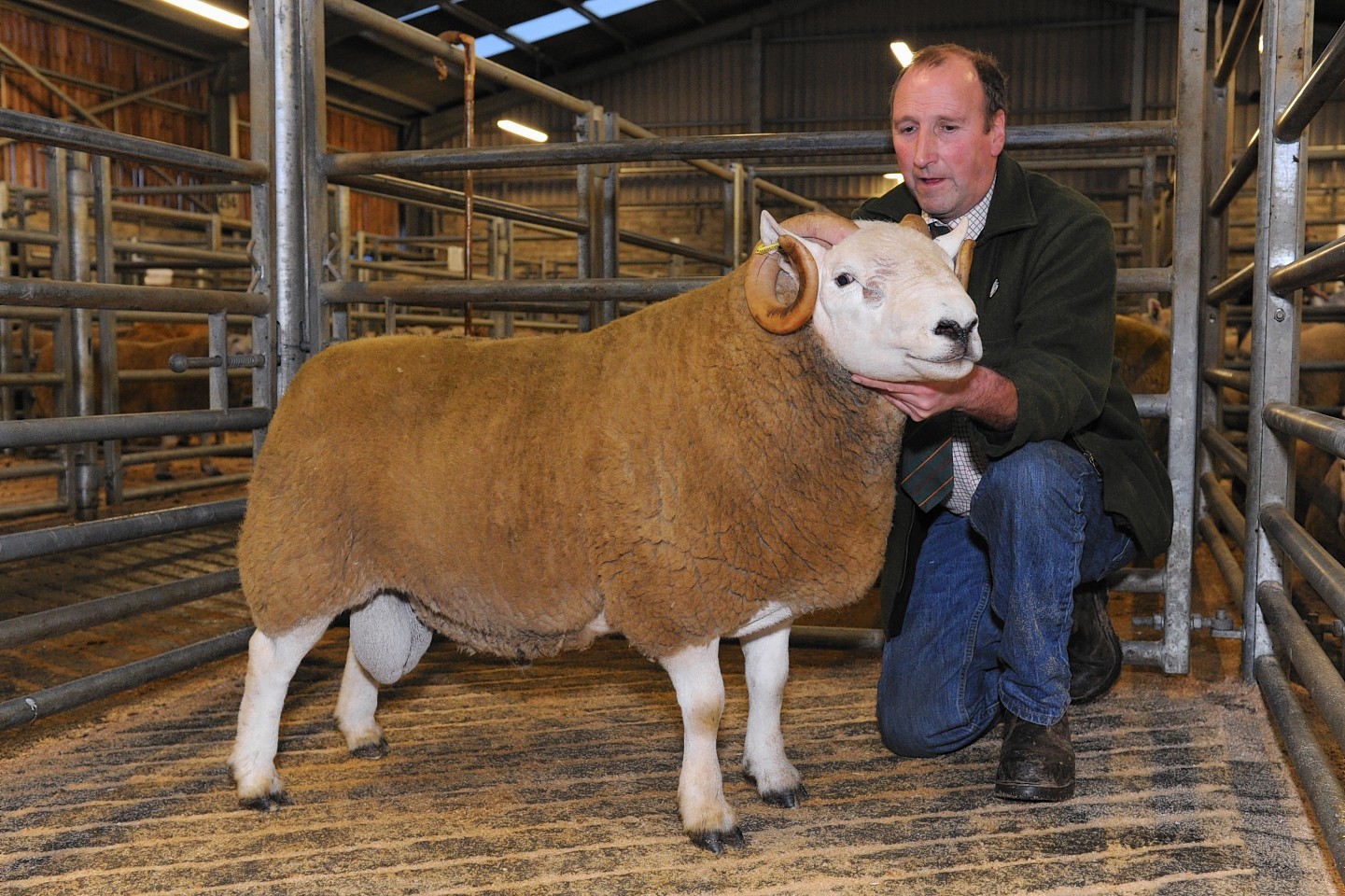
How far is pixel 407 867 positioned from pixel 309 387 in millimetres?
1062

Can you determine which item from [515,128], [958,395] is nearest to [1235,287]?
[958,395]

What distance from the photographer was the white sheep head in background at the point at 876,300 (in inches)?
74.7

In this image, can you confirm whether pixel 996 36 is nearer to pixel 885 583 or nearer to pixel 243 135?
pixel 243 135

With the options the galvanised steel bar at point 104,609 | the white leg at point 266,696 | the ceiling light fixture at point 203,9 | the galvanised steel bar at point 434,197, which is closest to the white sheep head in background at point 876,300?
the white leg at point 266,696

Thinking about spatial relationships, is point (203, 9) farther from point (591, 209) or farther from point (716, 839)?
point (716, 839)

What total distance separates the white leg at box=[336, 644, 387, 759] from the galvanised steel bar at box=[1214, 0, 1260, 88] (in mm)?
3227

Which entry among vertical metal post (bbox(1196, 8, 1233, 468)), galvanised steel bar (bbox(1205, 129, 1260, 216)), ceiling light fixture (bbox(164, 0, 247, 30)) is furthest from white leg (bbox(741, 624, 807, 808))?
ceiling light fixture (bbox(164, 0, 247, 30))

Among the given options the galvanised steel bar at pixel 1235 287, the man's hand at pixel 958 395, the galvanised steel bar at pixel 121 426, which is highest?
the galvanised steel bar at pixel 1235 287

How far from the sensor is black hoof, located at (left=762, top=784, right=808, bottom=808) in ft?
7.73

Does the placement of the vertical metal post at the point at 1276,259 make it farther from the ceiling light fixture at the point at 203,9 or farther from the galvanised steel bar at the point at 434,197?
the ceiling light fixture at the point at 203,9

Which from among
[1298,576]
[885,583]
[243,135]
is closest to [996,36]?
[243,135]

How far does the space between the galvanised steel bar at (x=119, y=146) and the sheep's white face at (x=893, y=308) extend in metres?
1.62

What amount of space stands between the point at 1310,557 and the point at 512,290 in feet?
6.95

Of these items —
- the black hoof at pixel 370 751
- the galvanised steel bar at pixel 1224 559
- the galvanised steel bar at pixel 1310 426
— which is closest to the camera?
the galvanised steel bar at pixel 1310 426
